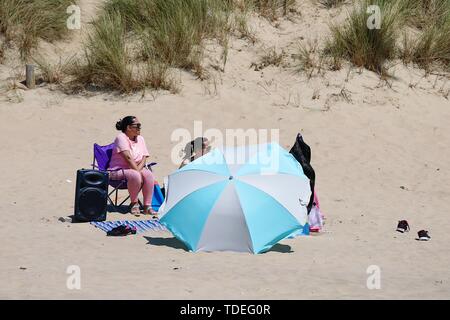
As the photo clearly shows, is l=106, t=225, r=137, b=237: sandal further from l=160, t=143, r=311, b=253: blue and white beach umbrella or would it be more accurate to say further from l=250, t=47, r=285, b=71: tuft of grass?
l=250, t=47, r=285, b=71: tuft of grass

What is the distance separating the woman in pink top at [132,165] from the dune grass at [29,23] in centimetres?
536

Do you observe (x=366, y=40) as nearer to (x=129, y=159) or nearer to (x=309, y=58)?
(x=309, y=58)

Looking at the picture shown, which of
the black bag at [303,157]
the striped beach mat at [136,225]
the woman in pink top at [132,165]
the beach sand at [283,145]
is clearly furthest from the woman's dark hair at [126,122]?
the black bag at [303,157]

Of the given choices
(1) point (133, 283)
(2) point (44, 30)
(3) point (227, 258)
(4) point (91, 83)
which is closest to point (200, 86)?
(4) point (91, 83)

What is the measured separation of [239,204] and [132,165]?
208cm

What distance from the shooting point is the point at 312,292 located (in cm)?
625

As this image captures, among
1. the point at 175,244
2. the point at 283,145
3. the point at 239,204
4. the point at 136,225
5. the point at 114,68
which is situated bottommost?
the point at 175,244

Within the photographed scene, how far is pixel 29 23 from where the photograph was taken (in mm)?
14227

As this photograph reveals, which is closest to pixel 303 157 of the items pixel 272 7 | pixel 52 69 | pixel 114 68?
pixel 114 68

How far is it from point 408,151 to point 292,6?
434 cm

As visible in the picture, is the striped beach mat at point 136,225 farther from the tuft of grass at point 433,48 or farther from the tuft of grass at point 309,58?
the tuft of grass at point 433,48

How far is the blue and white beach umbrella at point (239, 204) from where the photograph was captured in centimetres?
737
